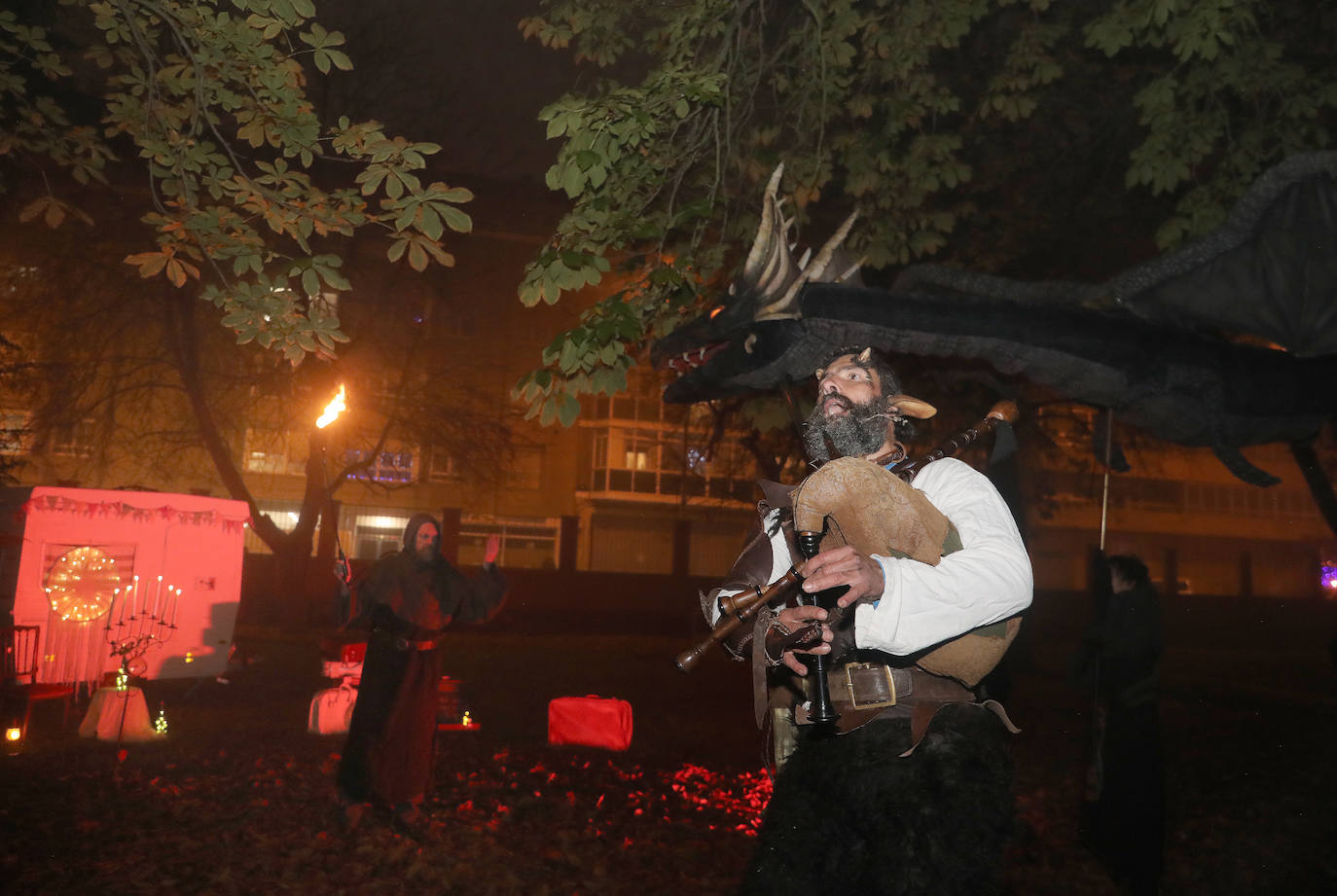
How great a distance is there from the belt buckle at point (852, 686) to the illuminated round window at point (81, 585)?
38.7ft

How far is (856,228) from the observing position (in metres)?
9.25

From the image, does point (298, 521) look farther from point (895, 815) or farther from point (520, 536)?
point (895, 815)

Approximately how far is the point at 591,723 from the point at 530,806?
2.68 meters

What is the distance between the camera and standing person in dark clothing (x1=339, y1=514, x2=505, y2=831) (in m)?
7.55

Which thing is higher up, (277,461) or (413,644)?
(277,461)

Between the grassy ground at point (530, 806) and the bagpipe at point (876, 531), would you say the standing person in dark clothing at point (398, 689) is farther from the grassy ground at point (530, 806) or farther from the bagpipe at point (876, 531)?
the bagpipe at point (876, 531)

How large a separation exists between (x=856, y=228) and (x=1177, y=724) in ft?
29.9

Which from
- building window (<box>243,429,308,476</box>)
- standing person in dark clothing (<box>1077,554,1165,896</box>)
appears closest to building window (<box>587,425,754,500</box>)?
building window (<box>243,429,308,476</box>)

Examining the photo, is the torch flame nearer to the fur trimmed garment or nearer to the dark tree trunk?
the fur trimmed garment

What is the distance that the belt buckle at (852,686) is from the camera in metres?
2.95

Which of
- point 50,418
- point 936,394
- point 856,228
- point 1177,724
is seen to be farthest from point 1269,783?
point 50,418

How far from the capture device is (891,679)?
2967mm

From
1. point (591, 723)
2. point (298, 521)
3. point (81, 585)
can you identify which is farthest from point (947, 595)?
point (298, 521)

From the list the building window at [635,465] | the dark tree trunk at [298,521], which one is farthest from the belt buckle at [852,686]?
the building window at [635,465]
